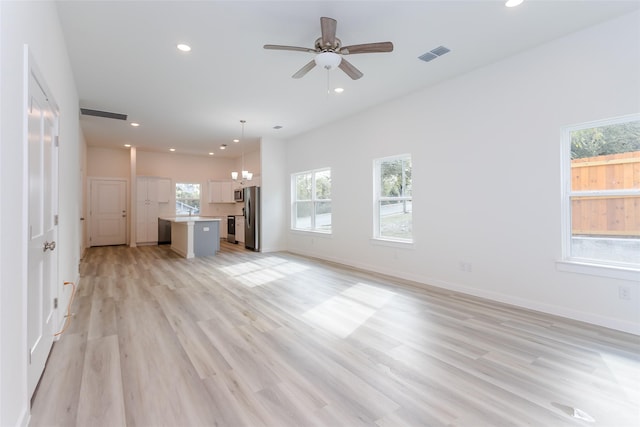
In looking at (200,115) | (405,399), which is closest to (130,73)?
(200,115)

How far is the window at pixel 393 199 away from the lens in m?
4.95

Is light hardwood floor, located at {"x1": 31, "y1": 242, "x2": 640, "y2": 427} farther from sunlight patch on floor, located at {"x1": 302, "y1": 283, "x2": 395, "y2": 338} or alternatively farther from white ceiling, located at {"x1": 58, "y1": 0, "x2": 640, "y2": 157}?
white ceiling, located at {"x1": 58, "y1": 0, "x2": 640, "y2": 157}

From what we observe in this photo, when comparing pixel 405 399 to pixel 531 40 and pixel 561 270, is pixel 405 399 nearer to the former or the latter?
pixel 561 270

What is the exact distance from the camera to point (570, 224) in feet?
10.6

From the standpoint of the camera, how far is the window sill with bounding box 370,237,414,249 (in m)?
4.81

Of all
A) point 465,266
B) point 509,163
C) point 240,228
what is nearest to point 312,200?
point 240,228

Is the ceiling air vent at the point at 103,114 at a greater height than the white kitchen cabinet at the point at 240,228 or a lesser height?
greater

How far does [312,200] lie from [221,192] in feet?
15.7

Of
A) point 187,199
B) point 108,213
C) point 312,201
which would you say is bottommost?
point 108,213

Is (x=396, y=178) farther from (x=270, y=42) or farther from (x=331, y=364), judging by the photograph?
(x=331, y=364)

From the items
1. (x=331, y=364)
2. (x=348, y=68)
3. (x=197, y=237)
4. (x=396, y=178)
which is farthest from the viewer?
(x=197, y=237)

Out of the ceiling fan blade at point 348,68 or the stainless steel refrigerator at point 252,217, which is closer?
the ceiling fan blade at point 348,68

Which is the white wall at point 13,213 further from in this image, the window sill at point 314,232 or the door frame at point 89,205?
the door frame at point 89,205

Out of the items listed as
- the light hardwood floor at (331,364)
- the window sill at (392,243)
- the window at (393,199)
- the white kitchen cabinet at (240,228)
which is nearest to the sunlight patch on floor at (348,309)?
the light hardwood floor at (331,364)
